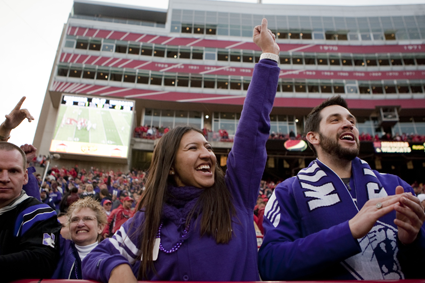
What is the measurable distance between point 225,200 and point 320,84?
30830 mm

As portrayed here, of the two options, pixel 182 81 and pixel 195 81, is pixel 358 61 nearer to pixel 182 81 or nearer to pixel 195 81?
pixel 195 81

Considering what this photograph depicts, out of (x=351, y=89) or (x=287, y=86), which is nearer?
(x=351, y=89)

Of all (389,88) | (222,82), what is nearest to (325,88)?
(389,88)

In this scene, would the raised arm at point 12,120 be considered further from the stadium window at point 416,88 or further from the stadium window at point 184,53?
the stadium window at point 416,88

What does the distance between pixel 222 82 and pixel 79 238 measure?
27312mm

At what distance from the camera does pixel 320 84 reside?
28906 millimetres

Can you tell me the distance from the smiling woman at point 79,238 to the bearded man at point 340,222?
1.61 meters

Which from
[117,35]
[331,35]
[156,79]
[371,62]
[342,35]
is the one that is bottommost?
[156,79]

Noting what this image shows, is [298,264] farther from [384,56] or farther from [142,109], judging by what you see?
[384,56]

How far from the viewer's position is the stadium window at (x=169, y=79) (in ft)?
92.8

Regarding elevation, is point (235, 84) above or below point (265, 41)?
above

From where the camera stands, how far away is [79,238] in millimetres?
2506

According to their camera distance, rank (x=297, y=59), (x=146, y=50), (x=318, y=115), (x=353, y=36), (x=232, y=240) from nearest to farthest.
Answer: (x=232, y=240) < (x=318, y=115) < (x=146, y=50) < (x=297, y=59) < (x=353, y=36)

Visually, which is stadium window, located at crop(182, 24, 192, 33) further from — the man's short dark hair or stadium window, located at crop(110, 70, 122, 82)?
the man's short dark hair
